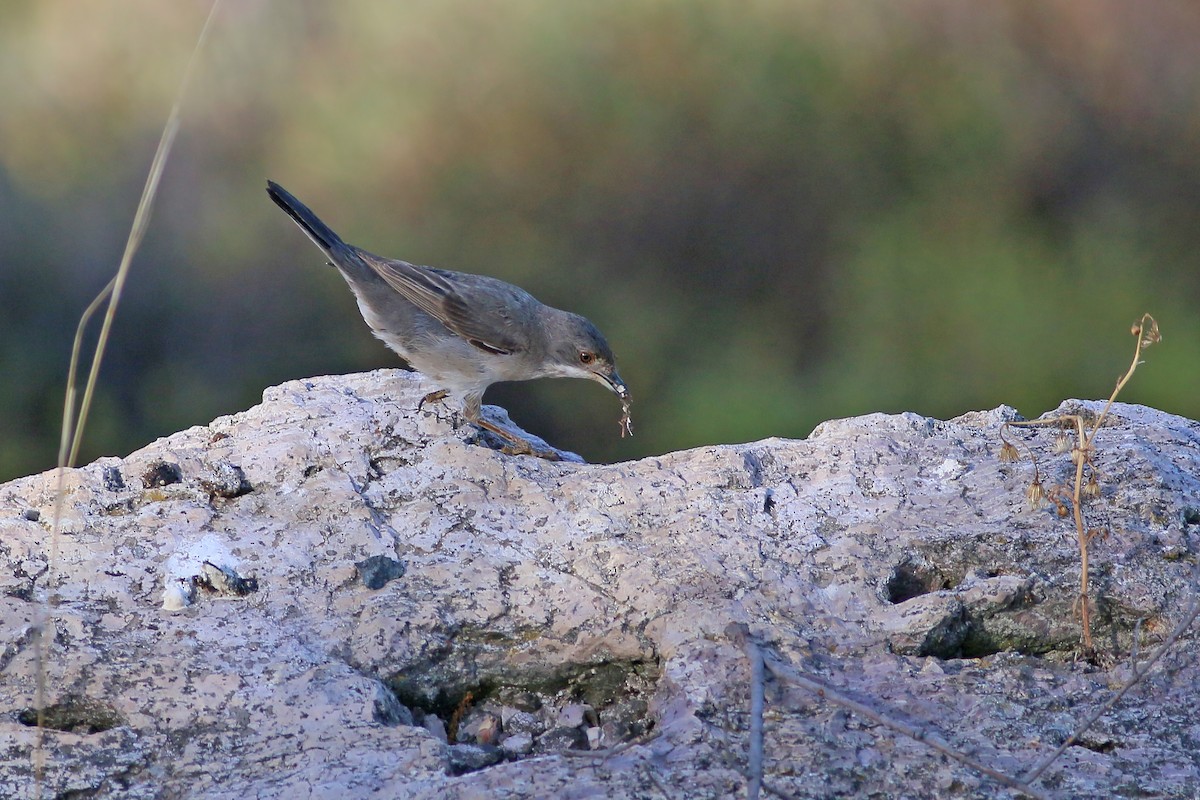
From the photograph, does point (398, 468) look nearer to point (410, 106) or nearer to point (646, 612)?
point (646, 612)

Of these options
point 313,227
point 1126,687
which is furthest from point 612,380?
point 1126,687

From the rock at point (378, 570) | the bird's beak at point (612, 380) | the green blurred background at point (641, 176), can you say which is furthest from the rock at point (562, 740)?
the green blurred background at point (641, 176)

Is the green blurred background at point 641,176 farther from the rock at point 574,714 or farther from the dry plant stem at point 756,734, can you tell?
the dry plant stem at point 756,734

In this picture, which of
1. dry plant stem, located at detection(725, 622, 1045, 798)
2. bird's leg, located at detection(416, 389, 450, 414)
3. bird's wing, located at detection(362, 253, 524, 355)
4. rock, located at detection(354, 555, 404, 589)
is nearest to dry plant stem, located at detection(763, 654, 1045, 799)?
dry plant stem, located at detection(725, 622, 1045, 798)

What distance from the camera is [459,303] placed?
175 inches

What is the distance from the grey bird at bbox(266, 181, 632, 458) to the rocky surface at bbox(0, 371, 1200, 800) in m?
0.98

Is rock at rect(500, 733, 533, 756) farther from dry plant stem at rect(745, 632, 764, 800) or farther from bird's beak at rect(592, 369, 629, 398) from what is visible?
bird's beak at rect(592, 369, 629, 398)

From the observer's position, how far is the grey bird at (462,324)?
14.3 feet

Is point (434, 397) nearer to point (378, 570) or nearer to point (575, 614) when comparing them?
point (378, 570)

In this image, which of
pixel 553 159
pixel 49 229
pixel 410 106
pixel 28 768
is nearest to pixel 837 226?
pixel 553 159

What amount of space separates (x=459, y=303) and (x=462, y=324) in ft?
0.31

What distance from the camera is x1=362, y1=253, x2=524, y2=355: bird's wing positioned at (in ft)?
14.5

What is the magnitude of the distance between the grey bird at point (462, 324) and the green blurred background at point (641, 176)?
316cm

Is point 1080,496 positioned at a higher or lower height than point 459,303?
lower
